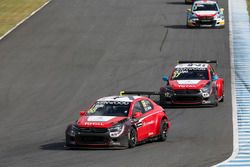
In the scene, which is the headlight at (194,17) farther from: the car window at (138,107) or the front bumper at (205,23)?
the car window at (138,107)

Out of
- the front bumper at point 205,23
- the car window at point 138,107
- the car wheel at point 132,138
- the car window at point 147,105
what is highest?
the car window at point 138,107

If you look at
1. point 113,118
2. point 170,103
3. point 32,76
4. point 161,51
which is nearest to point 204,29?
point 161,51

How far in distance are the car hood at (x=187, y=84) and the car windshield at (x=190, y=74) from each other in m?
0.36

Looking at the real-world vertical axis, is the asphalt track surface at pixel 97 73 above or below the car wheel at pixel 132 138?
below

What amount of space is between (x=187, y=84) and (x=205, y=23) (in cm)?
2089

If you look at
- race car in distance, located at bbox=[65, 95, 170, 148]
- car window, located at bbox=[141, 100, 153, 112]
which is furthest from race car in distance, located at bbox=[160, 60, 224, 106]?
car window, located at bbox=[141, 100, 153, 112]

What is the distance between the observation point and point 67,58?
4122 cm

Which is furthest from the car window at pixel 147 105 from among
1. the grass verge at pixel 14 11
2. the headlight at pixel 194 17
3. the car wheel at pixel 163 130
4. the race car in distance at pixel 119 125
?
the headlight at pixel 194 17

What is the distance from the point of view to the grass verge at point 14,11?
166ft

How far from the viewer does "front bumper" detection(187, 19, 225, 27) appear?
1950 inches

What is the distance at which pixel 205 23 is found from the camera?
49938 mm

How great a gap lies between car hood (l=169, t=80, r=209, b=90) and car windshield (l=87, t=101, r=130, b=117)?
832 centimetres

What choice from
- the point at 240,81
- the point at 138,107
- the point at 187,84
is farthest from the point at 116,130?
the point at 240,81

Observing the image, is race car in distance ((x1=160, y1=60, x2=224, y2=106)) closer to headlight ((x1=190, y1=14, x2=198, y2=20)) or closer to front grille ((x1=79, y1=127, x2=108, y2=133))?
front grille ((x1=79, y1=127, x2=108, y2=133))
